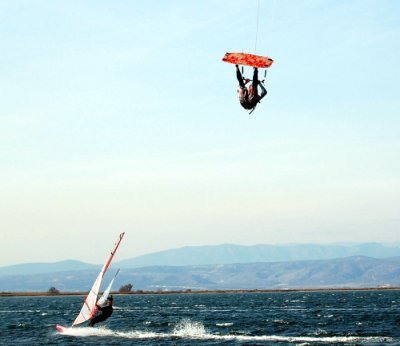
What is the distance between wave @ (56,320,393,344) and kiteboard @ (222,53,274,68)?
38608mm

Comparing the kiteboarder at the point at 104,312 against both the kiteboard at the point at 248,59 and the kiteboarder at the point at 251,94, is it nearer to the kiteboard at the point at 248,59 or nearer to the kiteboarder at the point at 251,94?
the kiteboarder at the point at 251,94

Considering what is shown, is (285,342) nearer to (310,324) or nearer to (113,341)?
(113,341)

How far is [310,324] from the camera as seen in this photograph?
259ft

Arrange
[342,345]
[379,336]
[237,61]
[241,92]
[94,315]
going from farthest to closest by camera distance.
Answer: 1. [94,315]
2. [379,336]
3. [342,345]
4. [241,92]
5. [237,61]

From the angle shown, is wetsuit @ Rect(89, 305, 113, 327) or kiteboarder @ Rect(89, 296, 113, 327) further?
wetsuit @ Rect(89, 305, 113, 327)

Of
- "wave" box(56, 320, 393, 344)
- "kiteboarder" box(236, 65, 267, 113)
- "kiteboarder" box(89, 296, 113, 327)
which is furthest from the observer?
"kiteboarder" box(89, 296, 113, 327)

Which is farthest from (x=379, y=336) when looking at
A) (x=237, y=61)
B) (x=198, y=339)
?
(x=237, y=61)

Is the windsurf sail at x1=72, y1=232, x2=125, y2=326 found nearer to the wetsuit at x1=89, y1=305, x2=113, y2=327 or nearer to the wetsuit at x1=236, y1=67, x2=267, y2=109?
the wetsuit at x1=89, y1=305, x2=113, y2=327

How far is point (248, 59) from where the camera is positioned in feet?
80.0

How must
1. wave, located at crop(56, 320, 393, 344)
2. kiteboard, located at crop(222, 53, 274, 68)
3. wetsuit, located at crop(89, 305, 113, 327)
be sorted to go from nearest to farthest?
kiteboard, located at crop(222, 53, 274, 68) → wave, located at crop(56, 320, 393, 344) → wetsuit, located at crop(89, 305, 113, 327)

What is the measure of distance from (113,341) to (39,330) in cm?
1762

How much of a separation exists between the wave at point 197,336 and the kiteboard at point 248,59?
38.6 meters

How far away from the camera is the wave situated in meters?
59.5

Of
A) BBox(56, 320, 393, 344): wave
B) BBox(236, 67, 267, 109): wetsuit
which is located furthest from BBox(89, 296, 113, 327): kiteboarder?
BBox(236, 67, 267, 109): wetsuit
